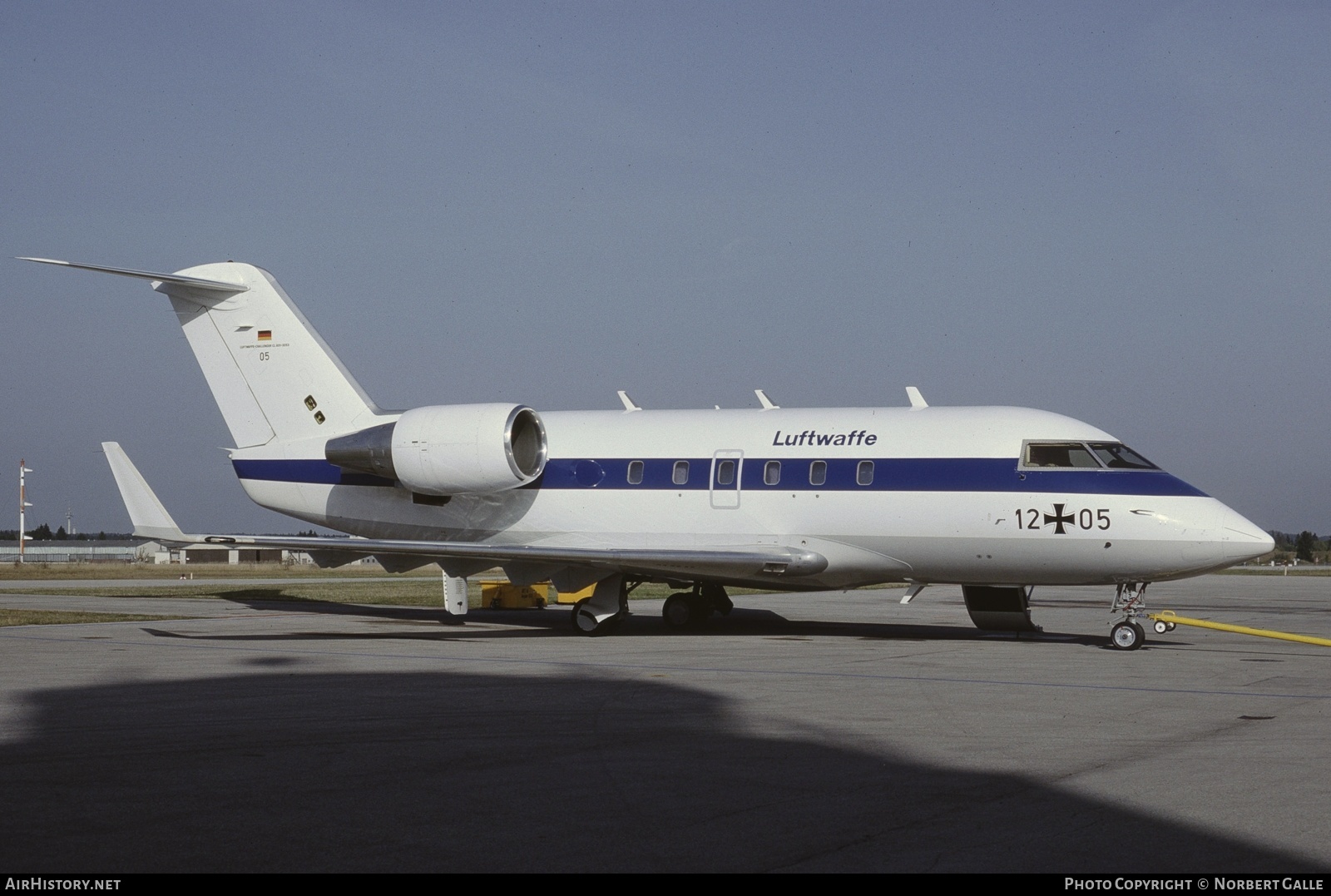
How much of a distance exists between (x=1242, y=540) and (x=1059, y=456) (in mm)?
2684

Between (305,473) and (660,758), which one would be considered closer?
(660,758)

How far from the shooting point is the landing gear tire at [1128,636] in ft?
59.5

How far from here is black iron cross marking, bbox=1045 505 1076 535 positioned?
18188 mm

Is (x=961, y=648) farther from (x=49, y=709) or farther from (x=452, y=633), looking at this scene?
(x=49, y=709)

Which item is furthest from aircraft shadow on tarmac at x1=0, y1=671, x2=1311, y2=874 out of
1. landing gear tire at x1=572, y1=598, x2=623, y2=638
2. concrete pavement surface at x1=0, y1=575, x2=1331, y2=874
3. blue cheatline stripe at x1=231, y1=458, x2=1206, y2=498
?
landing gear tire at x1=572, y1=598, x2=623, y2=638

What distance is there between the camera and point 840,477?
19.8m

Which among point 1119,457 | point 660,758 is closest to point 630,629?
point 1119,457

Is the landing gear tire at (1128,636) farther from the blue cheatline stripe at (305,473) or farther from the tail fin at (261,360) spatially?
the tail fin at (261,360)

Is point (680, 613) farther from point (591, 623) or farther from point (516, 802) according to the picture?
point (516, 802)

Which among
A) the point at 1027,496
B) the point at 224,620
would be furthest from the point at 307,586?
the point at 1027,496

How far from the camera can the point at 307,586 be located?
41.2 metres

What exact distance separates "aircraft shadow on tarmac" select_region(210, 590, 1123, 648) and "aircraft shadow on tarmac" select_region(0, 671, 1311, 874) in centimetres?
933
